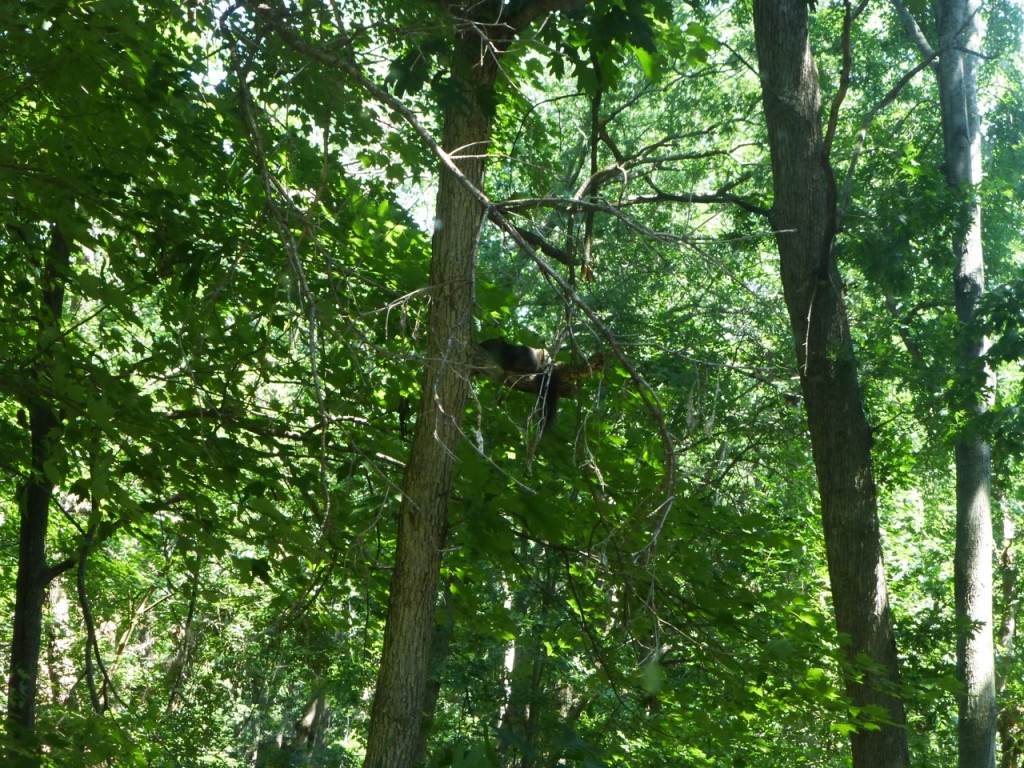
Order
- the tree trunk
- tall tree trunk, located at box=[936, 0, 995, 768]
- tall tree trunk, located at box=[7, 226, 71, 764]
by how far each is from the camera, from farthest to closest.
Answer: tall tree trunk, located at box=[936, 0, 995, 768] < tall tree trunk, located at box=[7, 226, 71, 764] < the tree trunk

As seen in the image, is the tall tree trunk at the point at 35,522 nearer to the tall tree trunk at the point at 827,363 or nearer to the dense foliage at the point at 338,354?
the dense foliage at the point at 338,354

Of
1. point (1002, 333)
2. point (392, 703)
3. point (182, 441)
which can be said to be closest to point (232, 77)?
point (182, 441)

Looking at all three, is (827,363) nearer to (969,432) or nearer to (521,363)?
(969,432)

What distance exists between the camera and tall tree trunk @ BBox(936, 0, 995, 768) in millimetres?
10062

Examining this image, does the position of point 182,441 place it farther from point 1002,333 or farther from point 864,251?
point 1002,333

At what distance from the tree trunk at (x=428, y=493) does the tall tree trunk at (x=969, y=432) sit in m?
6.19

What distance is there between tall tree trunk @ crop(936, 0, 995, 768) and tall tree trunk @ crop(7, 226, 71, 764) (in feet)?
22.6

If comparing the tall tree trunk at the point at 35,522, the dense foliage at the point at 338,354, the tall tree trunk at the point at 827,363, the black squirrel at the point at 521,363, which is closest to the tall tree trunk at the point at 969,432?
the tall tree trunk at the point at 827,363

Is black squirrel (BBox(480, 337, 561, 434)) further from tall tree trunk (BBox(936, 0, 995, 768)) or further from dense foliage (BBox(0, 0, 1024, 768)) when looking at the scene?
tall tree trunk (BBox(936, 0, 995, 768))

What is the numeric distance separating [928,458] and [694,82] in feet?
19.4

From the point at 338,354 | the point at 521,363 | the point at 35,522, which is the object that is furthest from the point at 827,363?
the point at 35,522

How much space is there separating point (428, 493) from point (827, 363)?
3929 mm

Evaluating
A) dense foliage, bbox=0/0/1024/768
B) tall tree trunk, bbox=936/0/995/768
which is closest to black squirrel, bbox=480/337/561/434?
dense foliage, bbox=0/0/1024/768

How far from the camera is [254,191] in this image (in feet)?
17.5
